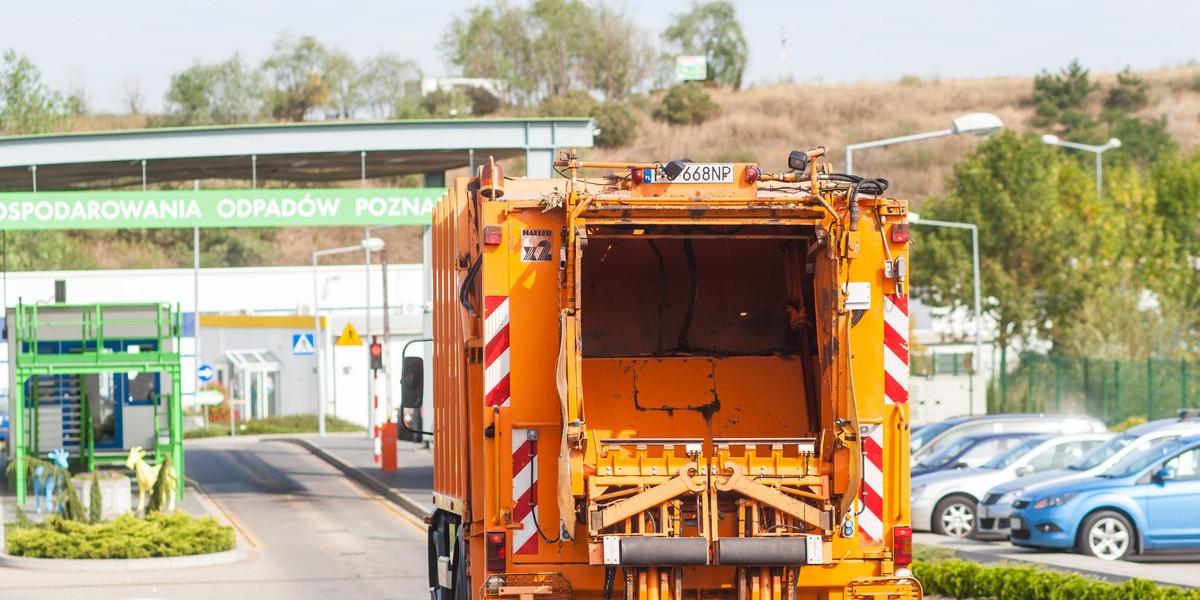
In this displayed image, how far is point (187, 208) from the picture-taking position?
27578 millimetres

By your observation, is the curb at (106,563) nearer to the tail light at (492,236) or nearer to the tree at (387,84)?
the tail light at (492,236)

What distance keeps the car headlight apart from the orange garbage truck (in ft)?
33.7

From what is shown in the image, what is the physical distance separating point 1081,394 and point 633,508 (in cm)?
3693

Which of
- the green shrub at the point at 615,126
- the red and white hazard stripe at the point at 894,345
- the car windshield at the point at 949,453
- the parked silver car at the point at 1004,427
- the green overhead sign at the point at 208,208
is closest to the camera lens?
the red and white hazard stripe at the point at 894,345

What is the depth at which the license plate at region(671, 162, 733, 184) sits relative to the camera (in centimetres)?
904

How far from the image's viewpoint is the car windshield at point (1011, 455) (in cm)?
2322

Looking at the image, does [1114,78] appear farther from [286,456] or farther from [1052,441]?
[1052,441]

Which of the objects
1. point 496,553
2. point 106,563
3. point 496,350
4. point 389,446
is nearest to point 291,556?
point 106,563

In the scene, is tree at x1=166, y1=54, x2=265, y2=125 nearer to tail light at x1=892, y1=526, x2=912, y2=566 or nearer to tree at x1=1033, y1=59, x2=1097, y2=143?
tree at x1=1033, y1=59, x2=1097, y2=143

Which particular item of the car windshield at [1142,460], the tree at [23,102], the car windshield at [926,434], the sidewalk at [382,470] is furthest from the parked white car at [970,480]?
the tree at [23,102]

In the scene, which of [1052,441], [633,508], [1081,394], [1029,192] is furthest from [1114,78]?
[633,508]

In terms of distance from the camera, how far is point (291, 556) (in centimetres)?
2155

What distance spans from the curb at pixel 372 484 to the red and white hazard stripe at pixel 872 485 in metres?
12.8

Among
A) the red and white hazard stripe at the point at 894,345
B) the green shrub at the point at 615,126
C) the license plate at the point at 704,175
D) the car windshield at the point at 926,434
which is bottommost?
the car windshield at the point at 926,434
